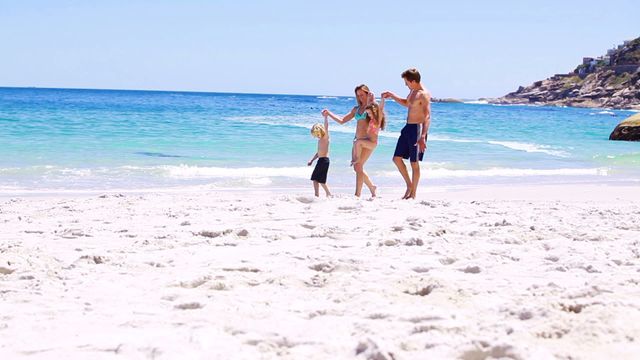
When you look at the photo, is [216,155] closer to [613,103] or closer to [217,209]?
[217,209]

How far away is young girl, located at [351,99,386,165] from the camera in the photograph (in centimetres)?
843

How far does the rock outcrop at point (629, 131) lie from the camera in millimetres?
25484

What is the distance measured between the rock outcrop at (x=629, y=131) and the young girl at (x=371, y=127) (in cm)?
1964

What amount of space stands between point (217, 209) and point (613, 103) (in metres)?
93.4

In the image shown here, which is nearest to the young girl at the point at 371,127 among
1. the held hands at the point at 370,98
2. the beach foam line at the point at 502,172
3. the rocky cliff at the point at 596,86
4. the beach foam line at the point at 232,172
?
the held hands at the point at 370,98

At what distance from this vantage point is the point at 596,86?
344ft

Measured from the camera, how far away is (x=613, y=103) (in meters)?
92.1

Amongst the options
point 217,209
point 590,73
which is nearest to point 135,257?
point 217,209

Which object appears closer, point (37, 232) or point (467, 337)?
point (467, 337)

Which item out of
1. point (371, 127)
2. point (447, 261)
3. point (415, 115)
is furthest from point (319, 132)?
point (447, 261)

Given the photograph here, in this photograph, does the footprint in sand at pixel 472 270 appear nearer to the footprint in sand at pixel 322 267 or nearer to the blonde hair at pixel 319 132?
the footprint in sand at pixel 322 267

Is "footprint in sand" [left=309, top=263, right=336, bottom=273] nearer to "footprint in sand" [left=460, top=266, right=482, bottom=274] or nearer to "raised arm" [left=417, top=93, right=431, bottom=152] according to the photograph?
"footprint in sand" [left=460, top=266, right=482, bottom=274]

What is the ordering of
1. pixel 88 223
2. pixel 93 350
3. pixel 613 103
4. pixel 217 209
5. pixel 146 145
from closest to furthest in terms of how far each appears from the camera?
pixel 93 350, pixel 88 223, pixel 217 209, pixel 146 145, pixel 613 103

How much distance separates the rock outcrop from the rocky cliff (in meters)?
63.6
